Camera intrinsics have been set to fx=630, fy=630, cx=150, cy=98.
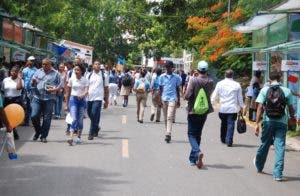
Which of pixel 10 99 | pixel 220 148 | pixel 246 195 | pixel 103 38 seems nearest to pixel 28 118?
pixel 10 99

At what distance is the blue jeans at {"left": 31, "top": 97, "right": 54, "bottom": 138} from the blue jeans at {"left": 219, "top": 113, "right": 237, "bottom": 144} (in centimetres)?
396

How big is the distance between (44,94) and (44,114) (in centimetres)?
44

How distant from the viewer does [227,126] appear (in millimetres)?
14398

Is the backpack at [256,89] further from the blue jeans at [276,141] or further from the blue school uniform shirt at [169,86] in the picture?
the blue jeans at [276,141]

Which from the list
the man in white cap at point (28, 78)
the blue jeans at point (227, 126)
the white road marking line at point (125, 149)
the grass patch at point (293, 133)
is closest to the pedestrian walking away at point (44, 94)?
the white road marking line at point (125, 149)

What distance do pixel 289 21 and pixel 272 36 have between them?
11.5ft

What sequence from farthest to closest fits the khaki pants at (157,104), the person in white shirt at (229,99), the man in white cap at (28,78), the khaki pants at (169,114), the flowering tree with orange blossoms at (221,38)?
the flowering tree with orange blossoms at (221,38) < the khaki pants at (157,104) < the man in white cap at (28,78) < the person in white shirt at (229,99) < the khaki pants at (169,114)

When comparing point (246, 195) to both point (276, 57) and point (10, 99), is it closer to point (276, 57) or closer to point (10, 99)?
point (10, 99)

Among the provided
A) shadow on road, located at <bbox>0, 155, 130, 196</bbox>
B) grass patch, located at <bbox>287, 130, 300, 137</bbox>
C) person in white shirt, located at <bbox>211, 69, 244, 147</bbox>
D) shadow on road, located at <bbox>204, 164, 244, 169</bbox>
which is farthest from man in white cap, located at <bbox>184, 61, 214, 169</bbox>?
grass patch, located at <bbox>287, 130, 300, 137</bbox>

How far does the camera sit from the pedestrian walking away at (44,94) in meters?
13.8

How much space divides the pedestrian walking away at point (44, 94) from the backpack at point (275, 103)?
5465mm

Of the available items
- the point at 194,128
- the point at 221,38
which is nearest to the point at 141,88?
the point at 194,128

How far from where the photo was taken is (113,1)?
70500mm

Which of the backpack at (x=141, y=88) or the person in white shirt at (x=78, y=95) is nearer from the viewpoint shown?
the person in white shirt at (x=78, y=95)
